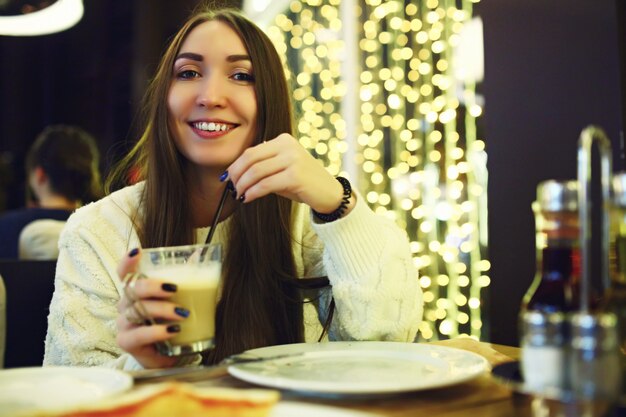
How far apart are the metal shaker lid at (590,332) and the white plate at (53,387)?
18.8 inches

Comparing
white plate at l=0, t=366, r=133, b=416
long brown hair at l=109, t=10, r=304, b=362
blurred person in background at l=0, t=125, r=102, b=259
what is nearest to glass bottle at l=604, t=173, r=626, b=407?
white plate at l=0, t=366, r=133, b=416

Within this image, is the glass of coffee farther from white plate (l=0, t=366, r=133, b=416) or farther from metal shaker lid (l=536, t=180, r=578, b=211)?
metal shaker lid (l=536, t=180, r=578, b=211)

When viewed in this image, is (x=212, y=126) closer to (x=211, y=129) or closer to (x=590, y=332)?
(x=211, y=129)

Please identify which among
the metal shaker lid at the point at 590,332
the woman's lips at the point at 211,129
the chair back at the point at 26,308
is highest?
the woman's lips at the point at 211,129

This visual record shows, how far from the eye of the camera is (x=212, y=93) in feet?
4.91

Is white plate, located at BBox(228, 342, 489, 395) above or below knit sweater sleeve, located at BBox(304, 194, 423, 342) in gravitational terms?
below

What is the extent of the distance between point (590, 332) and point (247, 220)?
3.47ft

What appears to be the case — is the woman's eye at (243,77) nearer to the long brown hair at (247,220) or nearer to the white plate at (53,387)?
the long brown hair at (247,220)

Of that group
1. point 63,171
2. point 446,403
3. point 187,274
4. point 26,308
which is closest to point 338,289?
point 187,274

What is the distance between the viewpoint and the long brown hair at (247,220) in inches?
56.2

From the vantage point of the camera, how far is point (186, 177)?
1644 mm

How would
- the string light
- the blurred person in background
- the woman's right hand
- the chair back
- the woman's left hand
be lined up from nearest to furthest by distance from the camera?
the woman's right hand, the woman's left hand, the chair back, the blurred person in background, the string light

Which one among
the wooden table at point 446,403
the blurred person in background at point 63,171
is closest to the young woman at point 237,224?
the wooden table at point 446,403

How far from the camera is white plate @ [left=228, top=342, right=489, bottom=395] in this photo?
2.36 ft
